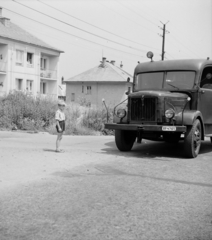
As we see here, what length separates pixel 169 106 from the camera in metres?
9.77

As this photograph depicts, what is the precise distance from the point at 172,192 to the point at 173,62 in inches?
228

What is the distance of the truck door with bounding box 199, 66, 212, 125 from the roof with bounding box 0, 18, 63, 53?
30973mm

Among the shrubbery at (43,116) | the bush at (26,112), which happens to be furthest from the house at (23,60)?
the shrubbery at (43,116)

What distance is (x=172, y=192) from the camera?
6.08 meters

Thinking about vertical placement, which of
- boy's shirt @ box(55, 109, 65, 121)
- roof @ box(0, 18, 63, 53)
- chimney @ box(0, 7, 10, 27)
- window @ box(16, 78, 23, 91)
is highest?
chimney @ box(0, 7, 10, 27)

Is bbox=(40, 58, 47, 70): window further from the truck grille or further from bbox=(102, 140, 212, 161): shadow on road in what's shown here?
the truck grille

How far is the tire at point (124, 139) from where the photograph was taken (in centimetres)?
1076

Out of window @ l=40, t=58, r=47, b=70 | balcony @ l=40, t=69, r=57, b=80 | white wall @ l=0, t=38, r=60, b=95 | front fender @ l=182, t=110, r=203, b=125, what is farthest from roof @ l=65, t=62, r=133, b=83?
front fender @ l=182, t=110, r=203, b=125

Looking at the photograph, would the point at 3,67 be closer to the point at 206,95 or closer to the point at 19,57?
the point at 19,57

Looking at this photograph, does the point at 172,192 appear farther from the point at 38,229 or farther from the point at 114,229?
the point at 38,229

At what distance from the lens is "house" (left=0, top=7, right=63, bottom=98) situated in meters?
39.7

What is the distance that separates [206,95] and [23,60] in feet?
110

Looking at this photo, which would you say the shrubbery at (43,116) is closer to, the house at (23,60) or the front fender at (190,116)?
the front fender at (190,116)

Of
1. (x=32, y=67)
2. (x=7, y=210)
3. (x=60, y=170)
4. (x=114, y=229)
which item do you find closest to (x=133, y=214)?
(x=114, y=229)
